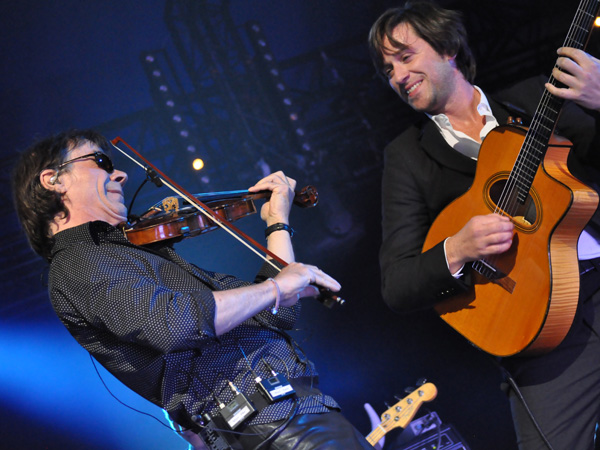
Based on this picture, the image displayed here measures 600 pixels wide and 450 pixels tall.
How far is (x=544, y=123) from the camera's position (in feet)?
6.79

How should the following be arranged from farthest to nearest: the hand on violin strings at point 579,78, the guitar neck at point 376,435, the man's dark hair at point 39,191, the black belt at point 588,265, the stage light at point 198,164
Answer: the stage light at point 198,164, the guitar neck at point 376,435, the man's dark hair at point 39,191, the black belt at point 588,265, the hand on violin strings at point 579,78

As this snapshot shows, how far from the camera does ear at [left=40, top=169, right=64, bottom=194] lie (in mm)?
2379

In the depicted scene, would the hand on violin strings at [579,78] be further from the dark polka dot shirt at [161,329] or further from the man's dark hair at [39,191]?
the man's dark hair at [39,191]

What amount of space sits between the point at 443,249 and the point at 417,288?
218 millimetres

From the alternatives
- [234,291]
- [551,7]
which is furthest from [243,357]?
[551,7]

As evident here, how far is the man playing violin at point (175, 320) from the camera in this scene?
1.87 m

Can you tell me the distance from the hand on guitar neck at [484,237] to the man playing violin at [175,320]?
58 cm

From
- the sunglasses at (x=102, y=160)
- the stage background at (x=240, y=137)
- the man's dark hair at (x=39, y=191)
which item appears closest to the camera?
the man's dark hair at (x=39, y=191)

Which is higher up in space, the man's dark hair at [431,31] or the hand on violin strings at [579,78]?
the man's dark hair at [431,31]

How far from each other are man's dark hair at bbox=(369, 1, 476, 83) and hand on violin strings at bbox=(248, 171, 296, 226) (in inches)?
31.8

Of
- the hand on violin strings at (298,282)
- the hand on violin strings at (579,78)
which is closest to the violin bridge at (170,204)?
the hand on violin strings at (298,282)

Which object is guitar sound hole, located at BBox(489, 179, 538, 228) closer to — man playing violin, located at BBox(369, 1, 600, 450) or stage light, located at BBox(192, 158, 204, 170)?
man playing violin, located at BBox(369, 1, 600, 450)

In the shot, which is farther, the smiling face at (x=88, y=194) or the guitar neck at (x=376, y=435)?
the guitar neck at (x=376, y=435)

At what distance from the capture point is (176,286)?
2.14 meters
